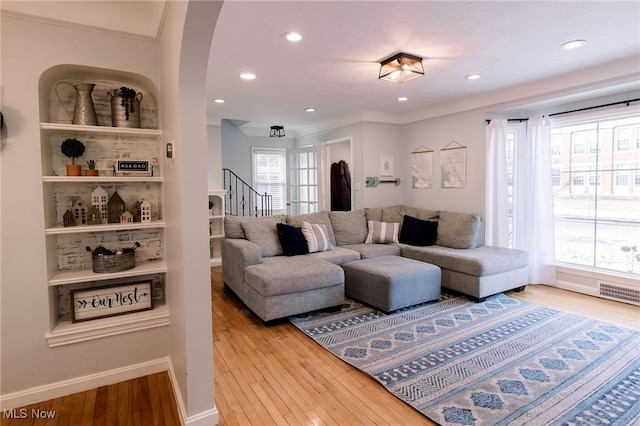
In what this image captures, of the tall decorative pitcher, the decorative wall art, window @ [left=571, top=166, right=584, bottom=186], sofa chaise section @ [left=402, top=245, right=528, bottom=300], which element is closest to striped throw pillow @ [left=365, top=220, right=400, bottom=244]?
sofa chaise section @ [left=402, top=245, right=528, bottom=300]

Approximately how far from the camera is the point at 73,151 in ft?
7.32

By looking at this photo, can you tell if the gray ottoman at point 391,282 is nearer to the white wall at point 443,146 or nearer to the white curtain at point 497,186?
the white curtain at point 497,186

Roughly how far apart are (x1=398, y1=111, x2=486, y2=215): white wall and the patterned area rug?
161cm

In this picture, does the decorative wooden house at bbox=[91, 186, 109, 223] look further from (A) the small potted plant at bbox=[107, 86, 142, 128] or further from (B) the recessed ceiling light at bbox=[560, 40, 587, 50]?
(B) the recessed ceiling light at bbox=[560, 40, 587, 50]

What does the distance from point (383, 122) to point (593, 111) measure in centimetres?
257

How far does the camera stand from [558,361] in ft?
8.09

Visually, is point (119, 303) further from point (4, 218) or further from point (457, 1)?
point (457, 1)

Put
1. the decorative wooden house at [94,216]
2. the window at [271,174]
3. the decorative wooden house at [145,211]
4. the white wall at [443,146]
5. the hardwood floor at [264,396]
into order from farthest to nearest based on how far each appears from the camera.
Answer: the window at [271,174] → the white wall at [443,146] → the decorative wooden house at [145,211] → the decorative wooden house at [94,216] → the hardwood floor at [264,396]

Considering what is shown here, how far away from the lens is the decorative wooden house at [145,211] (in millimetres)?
2439

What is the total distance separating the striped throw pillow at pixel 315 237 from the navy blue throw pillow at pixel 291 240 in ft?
0.22

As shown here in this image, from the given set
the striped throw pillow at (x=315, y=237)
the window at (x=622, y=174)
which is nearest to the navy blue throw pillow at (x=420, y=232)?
the striped throw pillow at (x=315, y=237)

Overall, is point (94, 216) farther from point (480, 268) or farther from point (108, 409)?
point (480, 268)

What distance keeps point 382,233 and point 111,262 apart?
332 centimetres

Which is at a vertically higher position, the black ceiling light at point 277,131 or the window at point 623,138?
the black ceiling light at point 277,131
